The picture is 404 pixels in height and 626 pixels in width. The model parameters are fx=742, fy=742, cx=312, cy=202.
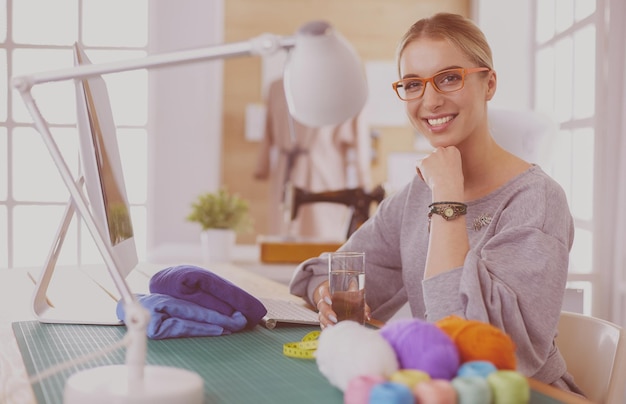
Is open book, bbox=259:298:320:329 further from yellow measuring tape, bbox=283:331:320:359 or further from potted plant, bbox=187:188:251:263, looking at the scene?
potted plant, bbox=187:188:251:263

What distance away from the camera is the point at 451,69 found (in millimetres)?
1423

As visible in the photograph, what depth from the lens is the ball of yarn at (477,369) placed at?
2.58ft

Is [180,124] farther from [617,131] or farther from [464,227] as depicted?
[464,227]

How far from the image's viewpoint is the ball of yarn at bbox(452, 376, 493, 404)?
75 centimetres

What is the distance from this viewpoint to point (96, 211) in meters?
1.16

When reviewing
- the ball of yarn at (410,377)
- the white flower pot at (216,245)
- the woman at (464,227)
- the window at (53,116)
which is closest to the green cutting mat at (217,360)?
the ball of yarn at (410,377)

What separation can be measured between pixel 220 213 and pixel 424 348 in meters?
2.19

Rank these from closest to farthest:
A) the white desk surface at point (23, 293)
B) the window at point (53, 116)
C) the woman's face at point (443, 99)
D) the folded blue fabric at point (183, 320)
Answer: the white desk surface at point (23, 293)
the folded blue fabric at point (183, 320)
the woman's face at point (443, 99)
the window at point (53, 116)

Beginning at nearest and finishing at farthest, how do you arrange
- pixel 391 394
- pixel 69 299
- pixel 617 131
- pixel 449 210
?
1. pixel 391 394
2. pixel 449 210
3. pixel 69 299
4. pixel 617 131

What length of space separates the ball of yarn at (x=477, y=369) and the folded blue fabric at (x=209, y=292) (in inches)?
22.5

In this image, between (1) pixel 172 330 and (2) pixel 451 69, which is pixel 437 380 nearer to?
(1) pixel 172 330

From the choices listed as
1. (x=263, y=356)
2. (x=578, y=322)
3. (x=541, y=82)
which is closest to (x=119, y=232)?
(x=263, y=356)

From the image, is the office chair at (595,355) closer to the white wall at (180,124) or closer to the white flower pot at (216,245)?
the white flower pot at (216,245)

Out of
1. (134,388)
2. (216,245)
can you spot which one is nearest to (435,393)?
(134,388)
